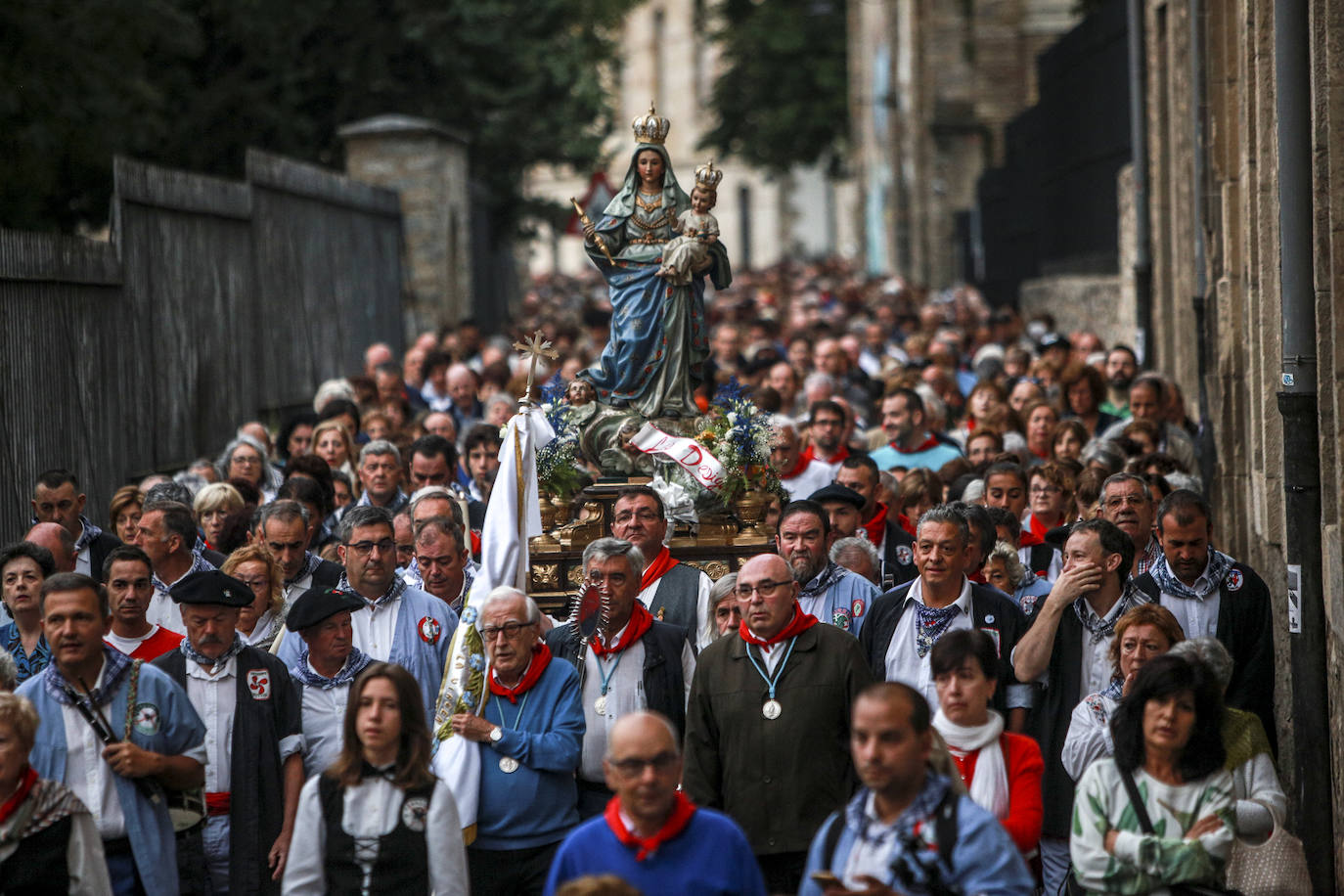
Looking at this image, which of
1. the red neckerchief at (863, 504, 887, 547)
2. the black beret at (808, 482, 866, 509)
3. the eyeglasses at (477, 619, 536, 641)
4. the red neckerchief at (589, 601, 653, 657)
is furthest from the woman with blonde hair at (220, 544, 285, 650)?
the red neckerchief at (863, 504, 887, 547)

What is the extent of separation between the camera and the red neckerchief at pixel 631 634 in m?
7.86

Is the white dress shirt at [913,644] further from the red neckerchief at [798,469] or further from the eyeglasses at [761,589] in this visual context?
the red neckerchief at [798,469]

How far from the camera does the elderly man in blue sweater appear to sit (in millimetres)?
7074

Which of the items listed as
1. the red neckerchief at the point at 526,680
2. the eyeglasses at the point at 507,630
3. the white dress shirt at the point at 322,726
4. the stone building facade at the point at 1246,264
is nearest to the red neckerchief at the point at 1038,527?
the stone building facade at the point at 1246,264

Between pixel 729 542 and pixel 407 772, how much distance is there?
→ 13.9 ft

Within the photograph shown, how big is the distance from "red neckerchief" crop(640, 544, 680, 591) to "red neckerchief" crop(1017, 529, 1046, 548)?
1.89m

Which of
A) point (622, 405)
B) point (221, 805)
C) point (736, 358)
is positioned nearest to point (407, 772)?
point (221, 805)

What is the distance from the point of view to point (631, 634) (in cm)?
788

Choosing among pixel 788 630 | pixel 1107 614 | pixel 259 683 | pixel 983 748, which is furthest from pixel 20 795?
pixel 1107 614

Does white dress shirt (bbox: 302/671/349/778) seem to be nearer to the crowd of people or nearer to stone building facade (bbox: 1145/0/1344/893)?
the crowd of people

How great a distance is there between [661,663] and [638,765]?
232 centimetres

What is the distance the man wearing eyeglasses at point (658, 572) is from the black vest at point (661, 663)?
826 mm

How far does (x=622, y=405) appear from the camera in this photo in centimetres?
1098

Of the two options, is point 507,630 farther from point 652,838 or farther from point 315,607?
point 652,838
